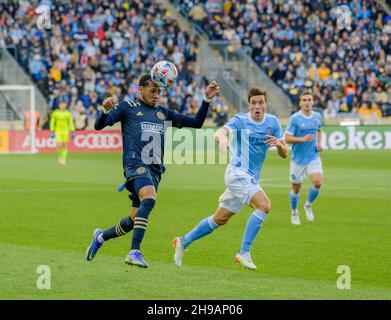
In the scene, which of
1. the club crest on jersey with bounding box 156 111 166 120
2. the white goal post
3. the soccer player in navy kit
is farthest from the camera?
the white goal post

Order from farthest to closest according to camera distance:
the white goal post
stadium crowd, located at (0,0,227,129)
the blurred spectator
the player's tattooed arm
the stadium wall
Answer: the blurred spectator
stadium crowd, located at (0,0,227,129)
the stadium wall
the white goal post
the player's tattooed arm

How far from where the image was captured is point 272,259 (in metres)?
12.0

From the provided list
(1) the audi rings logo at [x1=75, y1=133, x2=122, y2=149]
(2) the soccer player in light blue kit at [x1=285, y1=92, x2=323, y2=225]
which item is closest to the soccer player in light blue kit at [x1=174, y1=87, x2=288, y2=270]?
(2) the soccer player in light blue kit at [x1=285, y1=92, x2=323, y2=225]

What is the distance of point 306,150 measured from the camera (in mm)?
17516

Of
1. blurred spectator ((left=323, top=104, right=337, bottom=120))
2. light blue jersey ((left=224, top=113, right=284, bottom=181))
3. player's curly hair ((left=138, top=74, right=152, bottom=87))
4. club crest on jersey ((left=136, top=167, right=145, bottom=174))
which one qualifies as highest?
player's curly hair ((left=138, top=74, right=152, bottom=87))

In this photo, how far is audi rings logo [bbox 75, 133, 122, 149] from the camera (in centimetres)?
4019

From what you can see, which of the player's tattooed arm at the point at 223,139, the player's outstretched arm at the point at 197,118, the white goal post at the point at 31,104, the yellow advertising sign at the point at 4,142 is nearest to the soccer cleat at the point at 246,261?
the player's tattooed arm at the point at 223,139

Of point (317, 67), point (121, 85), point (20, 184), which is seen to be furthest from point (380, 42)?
point (20, 184)

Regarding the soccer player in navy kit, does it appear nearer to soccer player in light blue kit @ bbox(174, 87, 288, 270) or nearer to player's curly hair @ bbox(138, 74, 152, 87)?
player's curly hair @ bbox(138, 74, 152, 87)

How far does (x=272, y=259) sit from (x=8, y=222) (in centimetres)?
579

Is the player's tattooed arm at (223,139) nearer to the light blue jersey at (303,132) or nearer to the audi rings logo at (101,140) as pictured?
the light blue jersey at (303,132)
